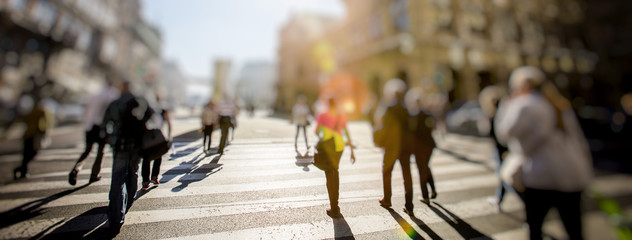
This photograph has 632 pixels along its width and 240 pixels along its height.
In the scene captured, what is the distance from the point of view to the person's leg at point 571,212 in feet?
7.27

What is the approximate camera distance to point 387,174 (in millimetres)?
2094

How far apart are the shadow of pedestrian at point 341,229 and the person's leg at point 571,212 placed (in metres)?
2.23

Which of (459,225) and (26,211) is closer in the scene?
(26,211)

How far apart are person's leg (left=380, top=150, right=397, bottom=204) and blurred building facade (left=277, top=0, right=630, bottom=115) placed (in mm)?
16301

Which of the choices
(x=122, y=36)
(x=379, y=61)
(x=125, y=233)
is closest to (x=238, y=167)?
(x=125, y=233)

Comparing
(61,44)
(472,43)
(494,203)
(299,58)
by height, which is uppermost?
(299,58)

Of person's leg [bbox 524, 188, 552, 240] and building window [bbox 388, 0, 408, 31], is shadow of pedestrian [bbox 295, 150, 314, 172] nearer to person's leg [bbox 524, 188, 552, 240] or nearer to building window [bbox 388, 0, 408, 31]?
person's leg [bbox 524, 188, 552, 240]

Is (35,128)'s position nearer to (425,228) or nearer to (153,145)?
(153,145)

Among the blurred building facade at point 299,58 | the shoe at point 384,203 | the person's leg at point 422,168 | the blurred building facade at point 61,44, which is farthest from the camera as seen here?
the blurred building facade at point 299,58

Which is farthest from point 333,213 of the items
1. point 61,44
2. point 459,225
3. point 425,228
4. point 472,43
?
point 61,44

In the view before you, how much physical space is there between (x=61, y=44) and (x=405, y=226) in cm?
3347

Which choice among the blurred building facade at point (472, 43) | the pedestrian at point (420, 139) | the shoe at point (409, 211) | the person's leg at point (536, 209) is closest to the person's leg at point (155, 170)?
the shoe at point (409, 211)

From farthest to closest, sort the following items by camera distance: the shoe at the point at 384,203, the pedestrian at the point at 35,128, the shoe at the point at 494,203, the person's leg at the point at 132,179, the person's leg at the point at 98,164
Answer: the pedestrian at the point at 35,128 < the shoe at the point at 494,203 < the shoe at the point at 384,203 < the person's leg at the point at 98,164 < the person's leg at the point at 132,179

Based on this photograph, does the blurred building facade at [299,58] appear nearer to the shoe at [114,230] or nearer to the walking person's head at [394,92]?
the walking person's head at [394,92]
